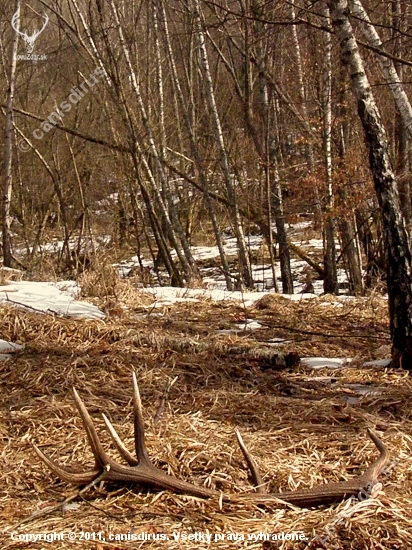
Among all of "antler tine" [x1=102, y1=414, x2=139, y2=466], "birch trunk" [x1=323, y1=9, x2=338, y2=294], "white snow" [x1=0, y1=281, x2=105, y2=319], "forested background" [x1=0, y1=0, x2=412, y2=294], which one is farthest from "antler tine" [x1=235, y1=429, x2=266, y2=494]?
"birch trunk" [x1=323, y1=9, x2=338, y2=294]

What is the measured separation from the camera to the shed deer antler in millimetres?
2332

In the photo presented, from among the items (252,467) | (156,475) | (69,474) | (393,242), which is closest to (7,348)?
(69,474)

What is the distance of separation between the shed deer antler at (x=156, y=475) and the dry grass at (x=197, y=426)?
0.04 meters

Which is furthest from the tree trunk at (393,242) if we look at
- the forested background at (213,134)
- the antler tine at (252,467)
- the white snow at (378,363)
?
the forested background at (213,134)

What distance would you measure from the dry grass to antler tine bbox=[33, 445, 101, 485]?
0.17 feet

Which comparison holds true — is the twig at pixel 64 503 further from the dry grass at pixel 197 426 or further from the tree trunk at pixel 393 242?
the tree trunk at pixel 393 242

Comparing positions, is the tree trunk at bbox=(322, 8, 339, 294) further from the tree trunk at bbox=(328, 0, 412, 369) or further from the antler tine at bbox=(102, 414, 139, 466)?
the antler tine at bbox=(102, 414, 139, 466)

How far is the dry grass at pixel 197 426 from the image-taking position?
2.21 metres

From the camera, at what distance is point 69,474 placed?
2447mm

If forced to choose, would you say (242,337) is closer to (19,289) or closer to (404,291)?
(404,291)

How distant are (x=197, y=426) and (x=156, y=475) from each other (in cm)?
59

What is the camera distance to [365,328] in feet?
17.8

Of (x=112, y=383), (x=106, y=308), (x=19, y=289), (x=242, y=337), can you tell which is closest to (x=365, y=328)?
(x=242, y=337)

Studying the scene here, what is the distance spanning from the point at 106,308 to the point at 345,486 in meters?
3.27
